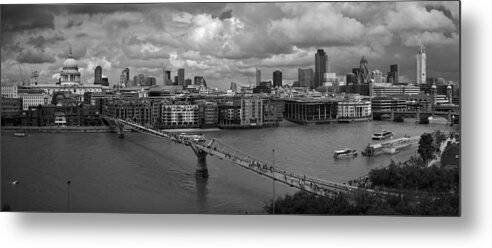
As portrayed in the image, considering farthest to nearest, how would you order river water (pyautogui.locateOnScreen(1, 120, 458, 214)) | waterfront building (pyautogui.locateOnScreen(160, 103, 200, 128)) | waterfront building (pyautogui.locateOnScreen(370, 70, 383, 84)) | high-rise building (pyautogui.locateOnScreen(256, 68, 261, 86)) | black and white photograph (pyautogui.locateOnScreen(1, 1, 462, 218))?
waterfront building (pyautogui.locateOnScreen(160, 103, 200, 128)), high-rise building (pyautogui.locateOnScreen(256, 68, 261, 86)), waterfront building (pyautogui.locateOnScreen(370, 70, 383, 84)), river water (pyautogui.locateOnScreen(1, 120, 458, 214)), black and white photograph (pyautogui.locateOnScreen(1, 1, 462, 218))

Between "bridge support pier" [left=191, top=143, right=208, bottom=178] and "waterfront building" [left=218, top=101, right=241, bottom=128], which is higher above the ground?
"waterfront building" [left=218, top=101, right=241, bottom=128]

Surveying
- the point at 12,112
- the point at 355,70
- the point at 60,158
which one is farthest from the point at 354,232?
the point at 12,112

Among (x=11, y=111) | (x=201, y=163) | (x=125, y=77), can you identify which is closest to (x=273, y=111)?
(x=201, y=163)

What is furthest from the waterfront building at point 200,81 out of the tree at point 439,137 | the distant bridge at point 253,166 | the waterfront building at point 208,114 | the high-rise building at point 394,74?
the tree at point 439,137

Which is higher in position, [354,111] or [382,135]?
[354,111]

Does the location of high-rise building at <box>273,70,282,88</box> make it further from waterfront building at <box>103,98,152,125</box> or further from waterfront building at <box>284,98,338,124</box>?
waterfront building at <box>103,98,152,125</box>

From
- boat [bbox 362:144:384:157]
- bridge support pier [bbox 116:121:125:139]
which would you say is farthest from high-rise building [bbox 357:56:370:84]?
bridge support pier [bbox 116:121:125:139]

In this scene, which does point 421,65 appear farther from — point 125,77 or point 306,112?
point 125,77
